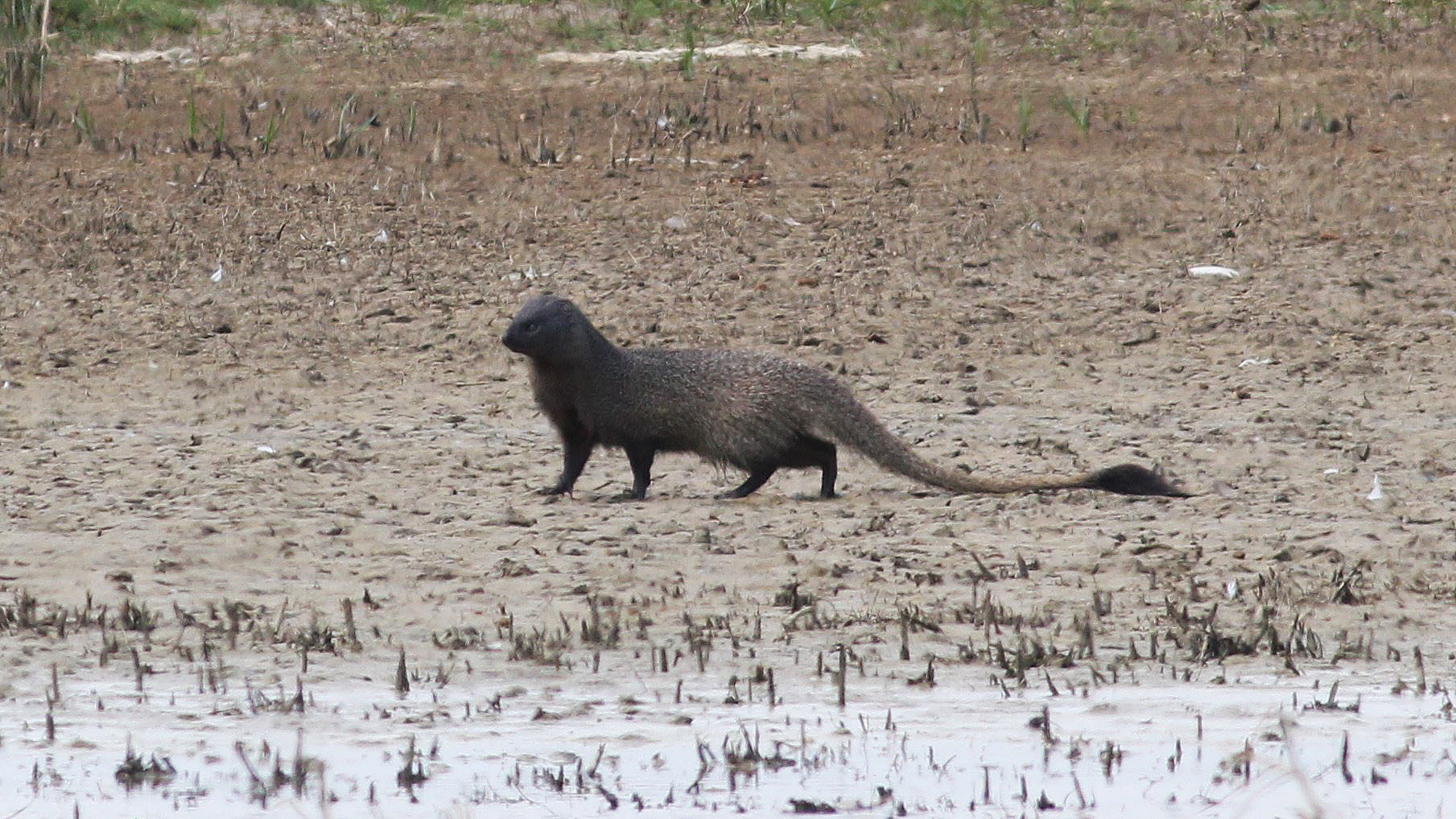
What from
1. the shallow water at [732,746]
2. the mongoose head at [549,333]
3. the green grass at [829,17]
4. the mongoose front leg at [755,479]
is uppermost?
the green grass at [829,17]

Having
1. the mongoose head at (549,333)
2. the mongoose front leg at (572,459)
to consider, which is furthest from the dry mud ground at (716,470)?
the mongoose head at (549,333)

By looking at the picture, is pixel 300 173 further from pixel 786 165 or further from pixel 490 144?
pixel 786 165

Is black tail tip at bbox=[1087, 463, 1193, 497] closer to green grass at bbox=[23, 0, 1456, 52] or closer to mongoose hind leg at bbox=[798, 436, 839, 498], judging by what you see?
mongoose hind leg at bbox=[798, 436, 839, 498]

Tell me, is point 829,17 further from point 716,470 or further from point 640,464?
point 640,464

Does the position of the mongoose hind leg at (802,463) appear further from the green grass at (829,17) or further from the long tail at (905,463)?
the green grass at (829,17)

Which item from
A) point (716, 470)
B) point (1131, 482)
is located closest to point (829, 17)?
point (716, 470)

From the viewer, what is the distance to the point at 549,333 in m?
7.11

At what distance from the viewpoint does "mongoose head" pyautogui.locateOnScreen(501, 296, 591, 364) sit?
23.2 feet

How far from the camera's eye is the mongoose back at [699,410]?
279 inches

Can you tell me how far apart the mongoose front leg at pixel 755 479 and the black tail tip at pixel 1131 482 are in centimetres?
106

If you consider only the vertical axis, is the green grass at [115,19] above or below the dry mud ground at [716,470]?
above

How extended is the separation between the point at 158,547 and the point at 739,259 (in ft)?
13.5

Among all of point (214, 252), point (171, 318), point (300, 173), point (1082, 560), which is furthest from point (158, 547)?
point (300, 173)

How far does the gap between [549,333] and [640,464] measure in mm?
506
